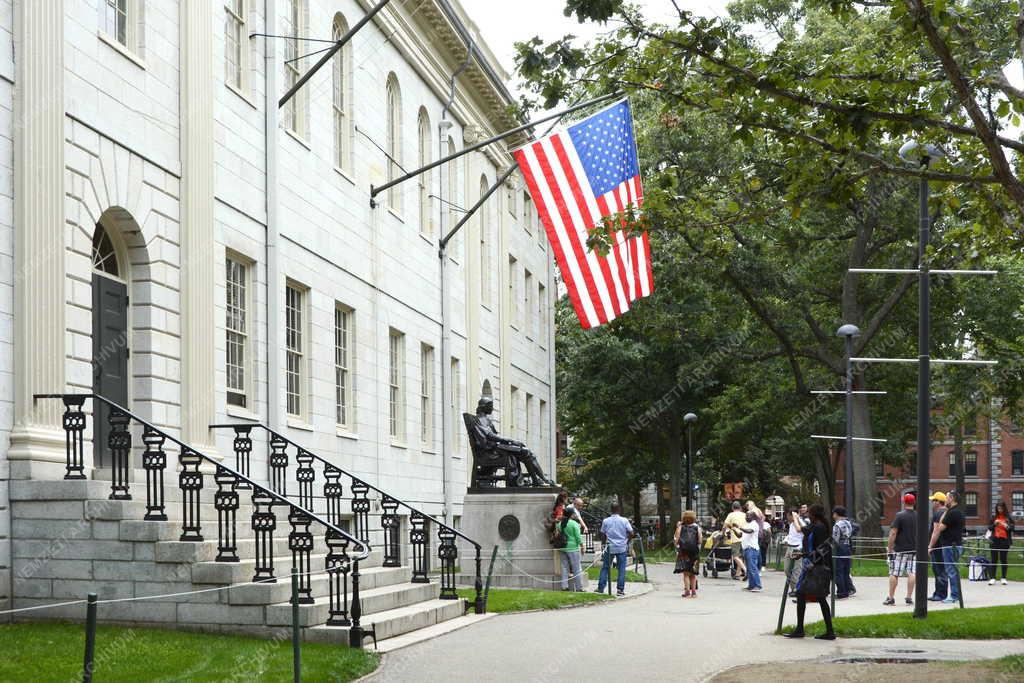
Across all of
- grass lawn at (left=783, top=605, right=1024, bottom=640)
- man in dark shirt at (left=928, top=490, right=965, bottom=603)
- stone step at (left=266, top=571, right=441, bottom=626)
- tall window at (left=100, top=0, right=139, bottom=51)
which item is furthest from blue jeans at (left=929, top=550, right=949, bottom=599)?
tall window at (left=100, top=0, right=139, bottom=51)

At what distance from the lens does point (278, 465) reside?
19531mm

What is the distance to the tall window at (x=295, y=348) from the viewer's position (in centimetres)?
2266

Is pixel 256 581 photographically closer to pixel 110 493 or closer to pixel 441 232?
A: pixel 110 493

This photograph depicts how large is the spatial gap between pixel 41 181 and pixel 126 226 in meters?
2.51

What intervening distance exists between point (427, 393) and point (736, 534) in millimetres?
7513

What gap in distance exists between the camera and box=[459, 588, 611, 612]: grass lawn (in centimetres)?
2002

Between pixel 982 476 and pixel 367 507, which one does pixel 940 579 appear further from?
pixel 982 476

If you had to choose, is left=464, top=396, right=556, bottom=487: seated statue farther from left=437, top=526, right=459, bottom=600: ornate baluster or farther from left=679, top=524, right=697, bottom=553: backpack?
left=437, top=526, right=459, bottom=600: ornate baluster

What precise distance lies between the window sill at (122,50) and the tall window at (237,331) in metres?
3.50

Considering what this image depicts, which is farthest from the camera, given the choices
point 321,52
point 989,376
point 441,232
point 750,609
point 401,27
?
point 989,376

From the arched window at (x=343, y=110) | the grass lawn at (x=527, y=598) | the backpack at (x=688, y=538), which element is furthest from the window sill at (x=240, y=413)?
the backpack at (x=688, y=538)

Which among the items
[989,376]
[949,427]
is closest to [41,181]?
[989,376]

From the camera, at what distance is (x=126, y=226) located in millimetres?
17031

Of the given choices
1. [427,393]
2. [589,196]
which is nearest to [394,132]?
[427,393]
